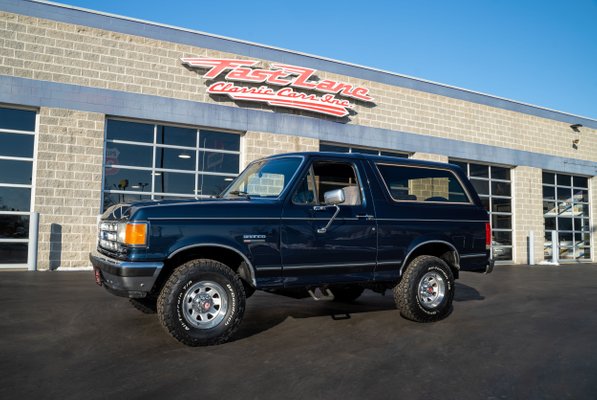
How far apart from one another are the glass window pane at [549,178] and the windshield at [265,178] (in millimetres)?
17875

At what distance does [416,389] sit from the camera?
3.51 meters

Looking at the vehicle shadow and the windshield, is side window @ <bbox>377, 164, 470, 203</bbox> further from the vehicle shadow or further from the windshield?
the vehicle shadow

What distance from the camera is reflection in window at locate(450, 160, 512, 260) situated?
59.3 feet

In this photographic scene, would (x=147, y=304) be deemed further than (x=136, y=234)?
Yes

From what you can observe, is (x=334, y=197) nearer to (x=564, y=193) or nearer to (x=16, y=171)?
(x=16, y=171)

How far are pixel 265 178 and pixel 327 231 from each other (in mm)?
1045

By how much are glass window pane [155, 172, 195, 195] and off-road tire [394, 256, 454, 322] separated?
27.2 feet

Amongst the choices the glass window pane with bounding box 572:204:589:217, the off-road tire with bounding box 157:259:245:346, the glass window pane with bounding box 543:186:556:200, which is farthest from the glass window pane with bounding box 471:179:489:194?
the off-road tire with bounding box 157:259:245:346

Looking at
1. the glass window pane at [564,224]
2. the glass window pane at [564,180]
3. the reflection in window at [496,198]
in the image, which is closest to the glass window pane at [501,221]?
the reflection in window at [496,198]

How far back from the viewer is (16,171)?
11281 mm


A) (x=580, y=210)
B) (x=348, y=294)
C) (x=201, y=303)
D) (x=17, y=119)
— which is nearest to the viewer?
(x=201, y=303)

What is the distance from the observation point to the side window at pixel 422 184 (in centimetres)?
613

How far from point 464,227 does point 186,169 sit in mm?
8502

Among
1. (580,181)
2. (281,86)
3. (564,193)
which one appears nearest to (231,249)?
(281,86)
